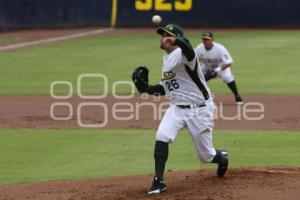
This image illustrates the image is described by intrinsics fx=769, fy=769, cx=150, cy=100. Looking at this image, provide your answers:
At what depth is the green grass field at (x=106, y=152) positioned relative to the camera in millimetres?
10023

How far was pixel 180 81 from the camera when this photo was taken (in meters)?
8.50

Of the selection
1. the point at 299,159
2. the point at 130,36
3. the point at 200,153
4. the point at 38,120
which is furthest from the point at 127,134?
the point at 130,36

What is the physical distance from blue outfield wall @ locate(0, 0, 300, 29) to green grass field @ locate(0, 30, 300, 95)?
0.92 meters

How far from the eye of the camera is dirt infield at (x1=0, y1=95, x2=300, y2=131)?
13.9 metres

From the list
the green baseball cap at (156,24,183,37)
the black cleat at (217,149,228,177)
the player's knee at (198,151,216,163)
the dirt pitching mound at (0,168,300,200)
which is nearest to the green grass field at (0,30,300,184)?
the dirt pitching mound at (0,168,300,200)

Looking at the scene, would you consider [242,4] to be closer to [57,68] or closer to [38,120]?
[57,68]

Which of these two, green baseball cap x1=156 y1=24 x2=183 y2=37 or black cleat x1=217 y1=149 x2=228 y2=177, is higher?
green baseball cap x1=156 y1=24 x2=183 y2=37

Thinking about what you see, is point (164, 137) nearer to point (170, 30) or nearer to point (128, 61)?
point (170, 30)

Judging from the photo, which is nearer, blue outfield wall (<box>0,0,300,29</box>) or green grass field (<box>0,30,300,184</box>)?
green grass field (<box>0,30,300,184</box>)

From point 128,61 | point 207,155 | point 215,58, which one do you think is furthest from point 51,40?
point 207,155

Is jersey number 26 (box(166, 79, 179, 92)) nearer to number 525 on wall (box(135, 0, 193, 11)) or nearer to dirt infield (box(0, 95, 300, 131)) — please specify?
dirt infield (box(0, 95, 300, 131))

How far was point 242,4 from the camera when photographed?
32.2 meters

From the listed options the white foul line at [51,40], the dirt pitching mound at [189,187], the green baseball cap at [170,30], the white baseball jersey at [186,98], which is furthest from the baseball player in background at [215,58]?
the white foul line at [51,40]

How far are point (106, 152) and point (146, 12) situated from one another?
2205 cm
